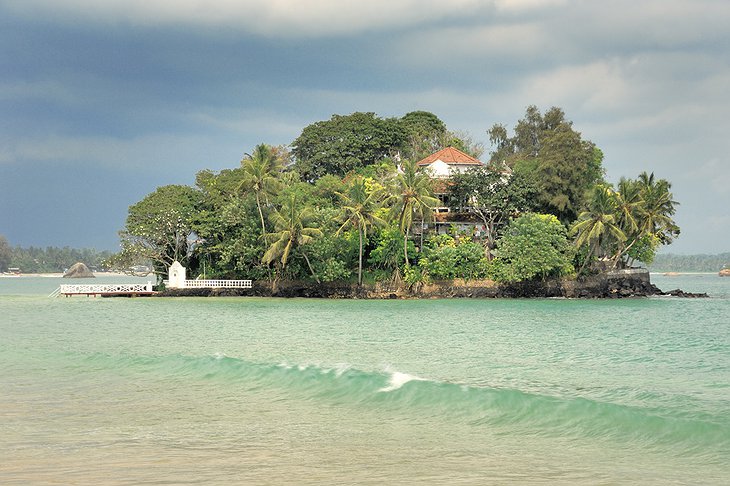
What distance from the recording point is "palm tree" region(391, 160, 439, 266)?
55.3 meters

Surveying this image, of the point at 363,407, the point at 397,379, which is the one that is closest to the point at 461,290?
the point at 397,379

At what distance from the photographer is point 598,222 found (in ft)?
183

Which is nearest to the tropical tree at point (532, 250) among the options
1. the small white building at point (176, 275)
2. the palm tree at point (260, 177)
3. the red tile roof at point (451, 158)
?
the red tile roof at point (451, 158)

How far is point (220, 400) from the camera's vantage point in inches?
544

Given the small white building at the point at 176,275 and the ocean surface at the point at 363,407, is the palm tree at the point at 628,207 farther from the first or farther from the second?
the small white building at the point at 176,275

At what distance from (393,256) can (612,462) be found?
1929 inches

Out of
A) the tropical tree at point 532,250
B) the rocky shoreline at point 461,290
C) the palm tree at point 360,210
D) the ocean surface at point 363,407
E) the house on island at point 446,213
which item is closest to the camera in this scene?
the ocean surface at point 363,407

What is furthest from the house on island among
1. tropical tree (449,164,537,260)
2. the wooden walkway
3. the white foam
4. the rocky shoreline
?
A: the white foam

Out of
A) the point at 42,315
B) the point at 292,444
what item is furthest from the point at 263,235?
the point at 292,444

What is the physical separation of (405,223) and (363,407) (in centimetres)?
4266

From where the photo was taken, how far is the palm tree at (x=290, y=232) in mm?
55750

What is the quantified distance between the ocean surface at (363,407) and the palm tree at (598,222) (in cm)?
2824

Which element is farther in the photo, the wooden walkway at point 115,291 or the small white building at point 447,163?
the small white building at point 447,163

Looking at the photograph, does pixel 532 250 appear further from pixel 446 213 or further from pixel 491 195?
pixel 446 213
